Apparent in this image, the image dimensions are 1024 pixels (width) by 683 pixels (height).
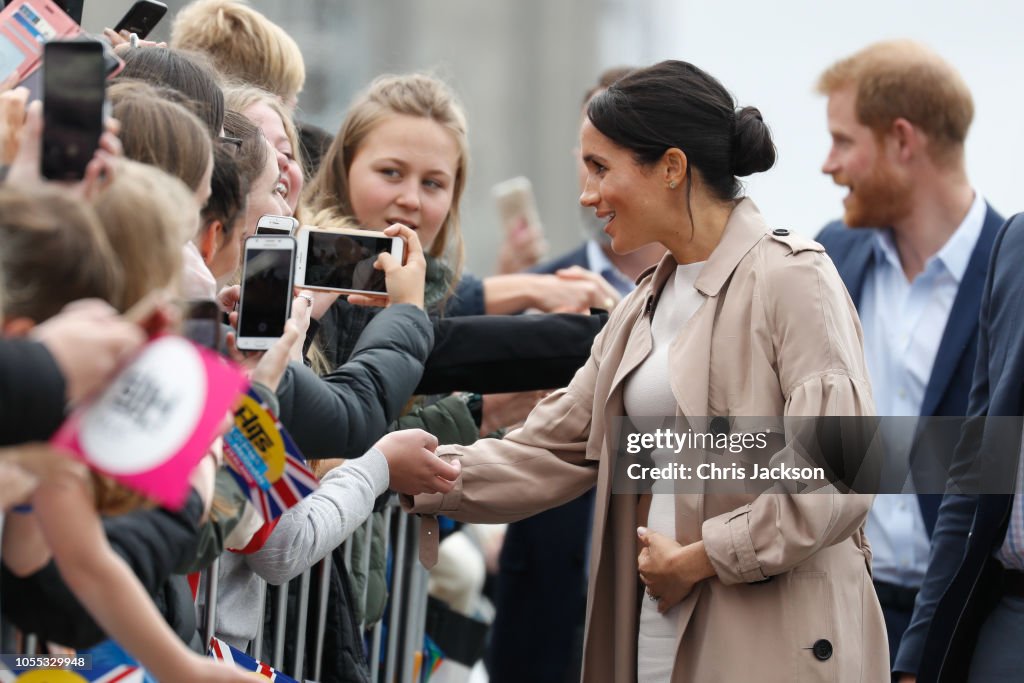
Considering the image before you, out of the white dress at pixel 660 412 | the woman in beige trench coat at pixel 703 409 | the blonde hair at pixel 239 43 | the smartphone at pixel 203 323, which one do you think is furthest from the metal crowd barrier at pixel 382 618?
the blonde hair at pixel 239 43

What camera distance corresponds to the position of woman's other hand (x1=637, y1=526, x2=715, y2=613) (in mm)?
3035

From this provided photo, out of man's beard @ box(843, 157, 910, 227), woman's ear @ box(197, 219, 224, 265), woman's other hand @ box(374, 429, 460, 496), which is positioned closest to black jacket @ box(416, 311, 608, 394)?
woman's other hand @ box(374, 429, 460, 496)

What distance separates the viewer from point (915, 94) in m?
5.28

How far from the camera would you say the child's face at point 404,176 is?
4.10 meters

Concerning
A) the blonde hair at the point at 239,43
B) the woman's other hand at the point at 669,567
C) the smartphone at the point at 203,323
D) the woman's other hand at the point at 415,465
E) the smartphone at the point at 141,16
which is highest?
the blonde hair at the point at 239,43

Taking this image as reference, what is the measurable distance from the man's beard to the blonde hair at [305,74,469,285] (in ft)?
5.44

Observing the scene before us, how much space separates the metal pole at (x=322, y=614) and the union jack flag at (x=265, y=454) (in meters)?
1.19

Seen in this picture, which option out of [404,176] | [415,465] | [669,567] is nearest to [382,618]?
[415,465]

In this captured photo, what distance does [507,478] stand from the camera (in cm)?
342

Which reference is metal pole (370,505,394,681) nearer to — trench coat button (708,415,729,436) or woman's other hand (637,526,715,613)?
woman's other hand (637,526,715,613)

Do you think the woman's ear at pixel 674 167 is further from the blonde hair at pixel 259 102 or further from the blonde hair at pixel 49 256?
A: the blonde hair at pixel 49 256

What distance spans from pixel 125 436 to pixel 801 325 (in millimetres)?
1682

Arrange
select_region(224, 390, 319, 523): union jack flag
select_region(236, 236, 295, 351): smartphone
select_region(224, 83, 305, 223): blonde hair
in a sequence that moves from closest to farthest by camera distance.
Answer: select_region(224, 390, 319, 523): union jack flag, select_region(236, 236, 295, 351): smartphone, select_region(224, 83, 305, 223): blonde hair

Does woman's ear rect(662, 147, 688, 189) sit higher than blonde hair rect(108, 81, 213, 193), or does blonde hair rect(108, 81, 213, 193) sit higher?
woman's ear rect(662, 147, 688, 189)
